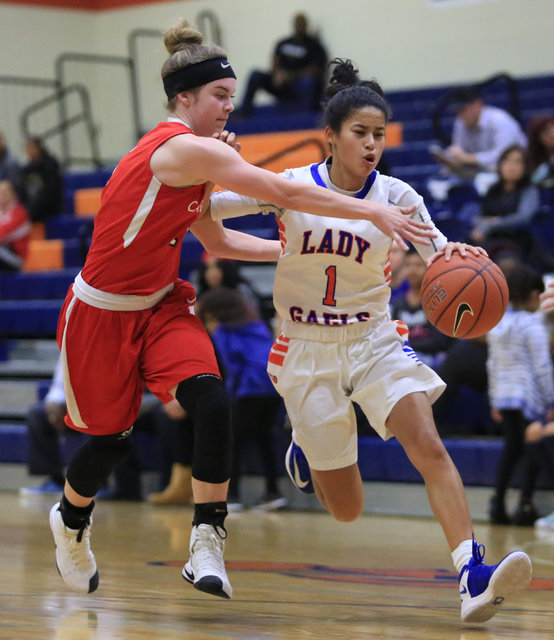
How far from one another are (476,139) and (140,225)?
6789mm

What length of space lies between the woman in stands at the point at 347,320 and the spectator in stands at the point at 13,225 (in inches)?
322

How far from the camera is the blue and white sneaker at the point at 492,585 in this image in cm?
357

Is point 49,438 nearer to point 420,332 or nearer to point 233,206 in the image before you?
point 420,332

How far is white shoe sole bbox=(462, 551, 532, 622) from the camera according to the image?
3572mm

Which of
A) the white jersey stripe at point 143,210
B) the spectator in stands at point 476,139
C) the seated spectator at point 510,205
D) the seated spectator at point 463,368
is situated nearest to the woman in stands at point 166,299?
the white jersey stripe at point 143,210

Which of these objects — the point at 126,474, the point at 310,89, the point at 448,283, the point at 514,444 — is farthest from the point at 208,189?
the point at 310,89

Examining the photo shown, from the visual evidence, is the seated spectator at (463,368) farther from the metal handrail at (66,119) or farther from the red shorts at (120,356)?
the metal handrail at (66,119)

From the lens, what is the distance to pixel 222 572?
3.78 m

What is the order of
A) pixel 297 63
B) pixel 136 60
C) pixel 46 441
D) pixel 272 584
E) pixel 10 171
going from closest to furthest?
pixel 272 584
pixel 46 441
pixel 10 171
pixel 297 63
pixel 136 60

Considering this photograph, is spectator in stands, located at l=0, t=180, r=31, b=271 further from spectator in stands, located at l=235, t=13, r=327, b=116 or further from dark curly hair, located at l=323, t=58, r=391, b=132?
dark curly hair, located at l=323, t=58, r=391, b=132

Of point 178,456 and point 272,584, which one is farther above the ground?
point 272,584

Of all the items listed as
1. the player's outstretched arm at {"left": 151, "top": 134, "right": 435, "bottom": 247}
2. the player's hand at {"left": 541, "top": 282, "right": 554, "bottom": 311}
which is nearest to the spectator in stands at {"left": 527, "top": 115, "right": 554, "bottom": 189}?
the player's hand at {"left": 541, "top": 282, "right": 554, "bottom": 311}

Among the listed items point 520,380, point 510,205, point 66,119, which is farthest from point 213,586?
point 66,119

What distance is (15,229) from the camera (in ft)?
39.7
